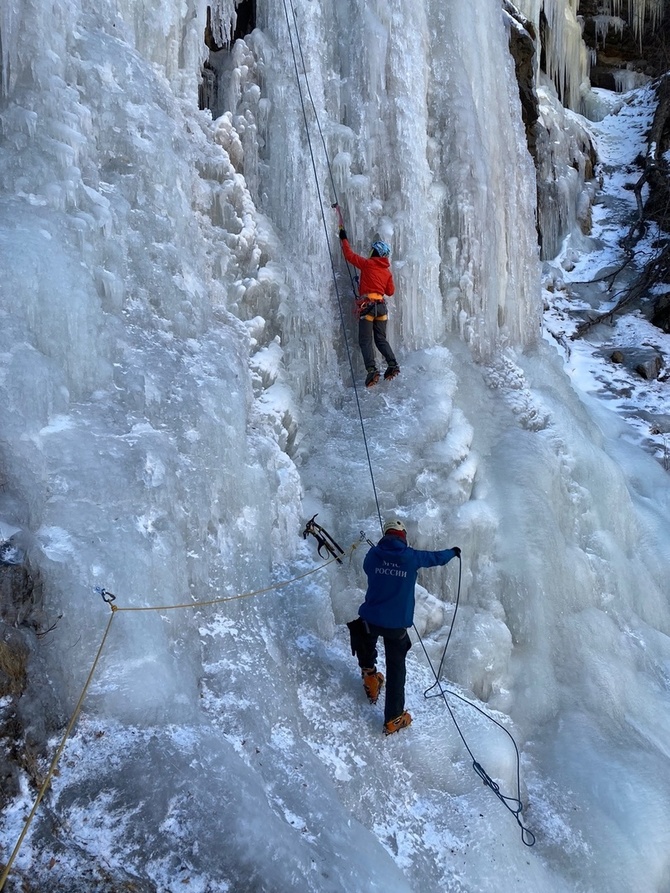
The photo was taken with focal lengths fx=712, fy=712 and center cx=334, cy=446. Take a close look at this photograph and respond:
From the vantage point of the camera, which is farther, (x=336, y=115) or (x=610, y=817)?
(x=336, y=115)

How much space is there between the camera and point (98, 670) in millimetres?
3693

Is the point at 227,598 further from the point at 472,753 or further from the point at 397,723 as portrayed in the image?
the point at 472,753

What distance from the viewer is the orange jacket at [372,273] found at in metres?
6.50

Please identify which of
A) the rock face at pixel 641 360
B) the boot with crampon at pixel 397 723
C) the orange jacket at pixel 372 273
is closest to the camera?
the boot with crampon at pixel 397 723

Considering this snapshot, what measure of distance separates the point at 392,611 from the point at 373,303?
3.08m

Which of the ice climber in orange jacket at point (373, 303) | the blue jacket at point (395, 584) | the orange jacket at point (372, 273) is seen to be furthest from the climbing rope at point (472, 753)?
the orange jacket at point (372, 273)

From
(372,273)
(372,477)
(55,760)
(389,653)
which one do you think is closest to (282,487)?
(372,477)

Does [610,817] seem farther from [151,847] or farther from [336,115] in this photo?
[336,115]

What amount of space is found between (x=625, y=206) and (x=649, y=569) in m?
11.8

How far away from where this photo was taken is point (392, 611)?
4559 mm

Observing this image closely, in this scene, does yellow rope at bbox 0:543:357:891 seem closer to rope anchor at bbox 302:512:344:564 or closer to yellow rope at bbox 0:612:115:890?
yellow rope at bbox 0:612:115:890

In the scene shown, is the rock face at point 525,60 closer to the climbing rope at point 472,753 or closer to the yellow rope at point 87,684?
the climbing rope at point 472,753

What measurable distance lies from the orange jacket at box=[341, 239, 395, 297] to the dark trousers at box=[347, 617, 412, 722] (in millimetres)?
3158

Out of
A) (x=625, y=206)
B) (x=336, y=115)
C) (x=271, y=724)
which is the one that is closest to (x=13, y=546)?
(x=271, y=724)
